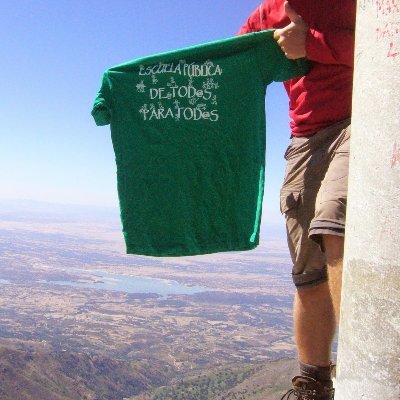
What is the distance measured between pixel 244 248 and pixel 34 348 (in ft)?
535

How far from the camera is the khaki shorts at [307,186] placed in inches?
137

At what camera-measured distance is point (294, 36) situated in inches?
142

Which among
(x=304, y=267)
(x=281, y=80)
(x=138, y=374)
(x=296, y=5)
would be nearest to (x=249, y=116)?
(x=281, y=80)

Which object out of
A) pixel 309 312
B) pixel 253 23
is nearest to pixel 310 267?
pixel 309 312

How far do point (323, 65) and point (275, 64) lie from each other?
554 millimetres

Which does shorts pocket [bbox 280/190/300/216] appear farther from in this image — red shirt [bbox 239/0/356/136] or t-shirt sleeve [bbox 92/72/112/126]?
t-shirt sleeve [bbox 92/72/112/126]

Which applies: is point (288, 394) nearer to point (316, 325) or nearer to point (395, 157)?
point (316, 325)

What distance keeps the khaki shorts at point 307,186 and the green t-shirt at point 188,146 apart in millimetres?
442

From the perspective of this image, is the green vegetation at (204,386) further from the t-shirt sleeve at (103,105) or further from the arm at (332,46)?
the arm at (332,46)

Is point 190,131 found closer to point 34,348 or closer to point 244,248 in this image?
point 244,248

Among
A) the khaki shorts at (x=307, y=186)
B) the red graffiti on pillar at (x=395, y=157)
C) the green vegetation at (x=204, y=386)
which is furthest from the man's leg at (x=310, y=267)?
the green vegetation at (x=204, y=386)

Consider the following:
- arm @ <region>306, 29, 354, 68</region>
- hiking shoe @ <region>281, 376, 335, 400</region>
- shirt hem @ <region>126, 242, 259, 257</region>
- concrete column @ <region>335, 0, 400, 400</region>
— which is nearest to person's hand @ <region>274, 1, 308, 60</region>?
arm @ <region>306, 29, 354, 68</region>

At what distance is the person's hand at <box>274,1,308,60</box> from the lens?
354 centimetres

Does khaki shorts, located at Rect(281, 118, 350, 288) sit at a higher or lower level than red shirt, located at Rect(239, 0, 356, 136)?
lower
